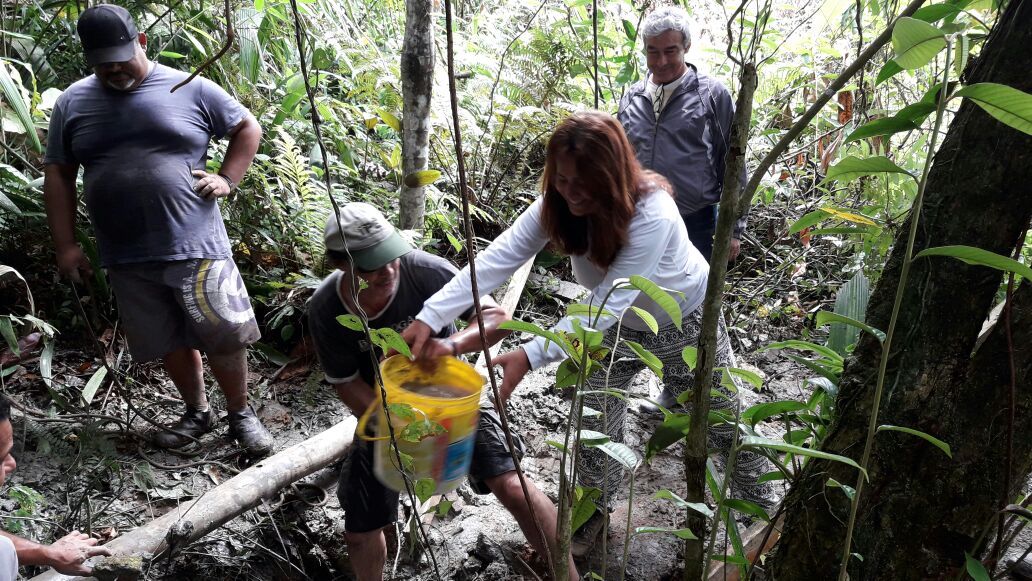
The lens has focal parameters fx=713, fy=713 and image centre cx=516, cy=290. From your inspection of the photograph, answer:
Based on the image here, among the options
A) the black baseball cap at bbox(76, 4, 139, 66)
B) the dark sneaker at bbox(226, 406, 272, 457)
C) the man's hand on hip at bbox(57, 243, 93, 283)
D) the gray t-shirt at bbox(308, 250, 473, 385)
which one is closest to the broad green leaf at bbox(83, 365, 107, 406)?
the man's hand on hip at bbox(57, 243, 93, 283)

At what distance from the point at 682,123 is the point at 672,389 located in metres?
1.45

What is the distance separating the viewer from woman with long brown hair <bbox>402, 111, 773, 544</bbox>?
227 cm

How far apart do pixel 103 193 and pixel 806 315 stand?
419 cm

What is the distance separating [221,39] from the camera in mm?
5336

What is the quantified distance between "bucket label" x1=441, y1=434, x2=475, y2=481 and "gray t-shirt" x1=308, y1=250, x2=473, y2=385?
0.48 m

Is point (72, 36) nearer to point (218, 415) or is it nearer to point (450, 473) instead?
point (218, 415)

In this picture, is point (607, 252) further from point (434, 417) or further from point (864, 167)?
point (864, 167)

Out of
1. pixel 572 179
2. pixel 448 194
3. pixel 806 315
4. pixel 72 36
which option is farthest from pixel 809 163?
pixel 72 36

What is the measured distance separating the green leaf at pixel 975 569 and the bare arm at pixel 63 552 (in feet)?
7.62

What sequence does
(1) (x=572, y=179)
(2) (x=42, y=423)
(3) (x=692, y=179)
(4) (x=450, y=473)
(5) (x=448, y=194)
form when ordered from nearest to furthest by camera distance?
(4) (x=450, y=473), (1) (x=572, y=179), (2) (x=42, y=423), (3) (x=692, y=179), (5) (x=448, y=194)

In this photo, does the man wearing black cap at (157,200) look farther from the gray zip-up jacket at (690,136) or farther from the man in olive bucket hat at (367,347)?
the gray zip-up jacket at (690,136)

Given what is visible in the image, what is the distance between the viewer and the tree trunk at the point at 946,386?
1.18 m

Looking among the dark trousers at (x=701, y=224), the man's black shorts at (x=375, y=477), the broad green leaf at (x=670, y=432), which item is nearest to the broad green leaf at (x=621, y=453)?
the broad green leaf at (x=670, y=432)

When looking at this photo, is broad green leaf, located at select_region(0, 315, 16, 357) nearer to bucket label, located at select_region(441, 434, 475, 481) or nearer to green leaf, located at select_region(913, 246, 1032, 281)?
bucket label, located at select_region(441, 434, 475, 481)
